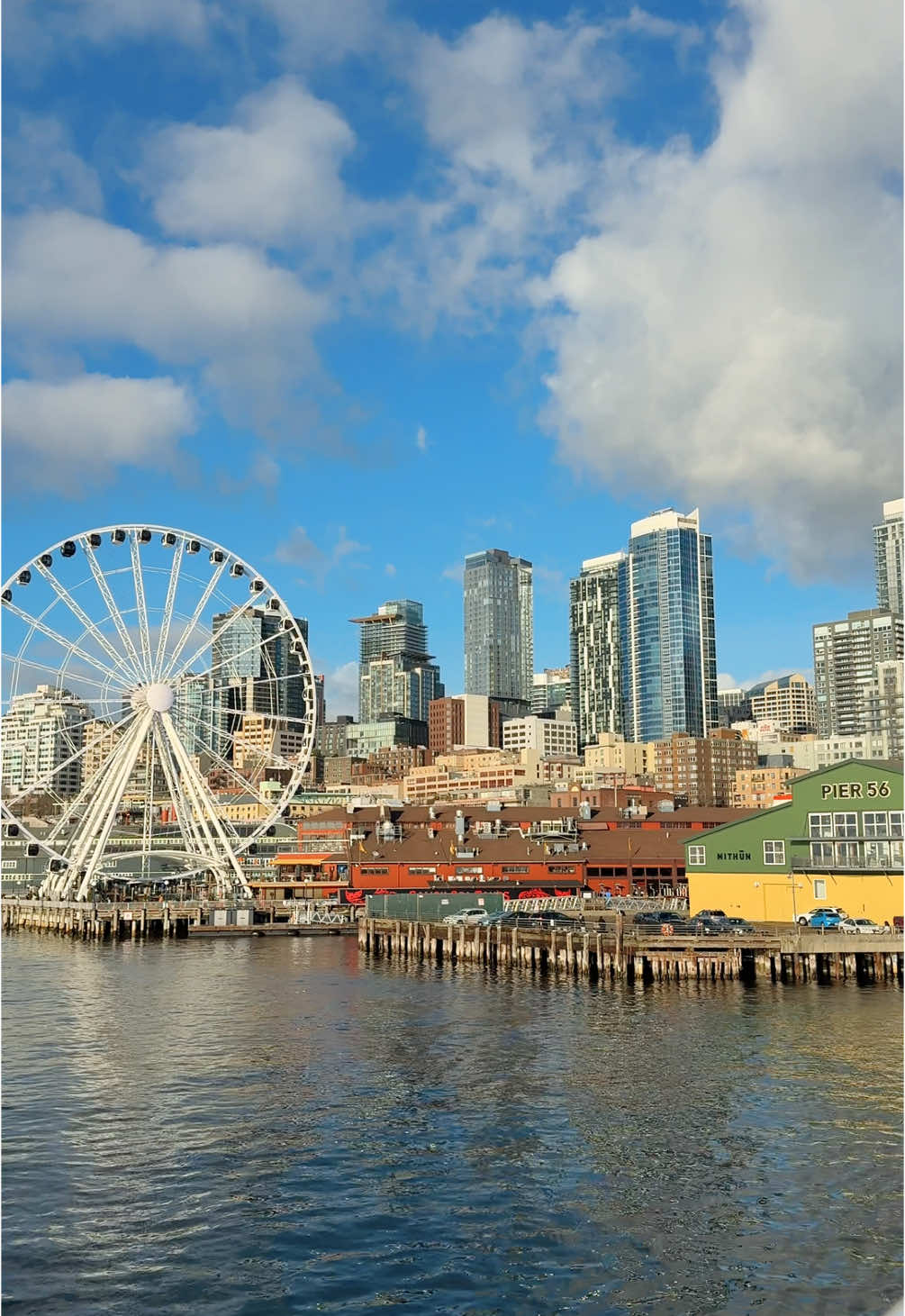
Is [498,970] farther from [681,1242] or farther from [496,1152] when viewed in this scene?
[681,1242]

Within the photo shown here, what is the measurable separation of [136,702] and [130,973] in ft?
112

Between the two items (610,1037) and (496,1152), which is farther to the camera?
(610,1037)

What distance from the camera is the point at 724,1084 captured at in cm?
4109

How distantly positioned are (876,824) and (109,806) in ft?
228

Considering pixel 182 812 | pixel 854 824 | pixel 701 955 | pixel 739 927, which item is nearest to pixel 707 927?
pixel 739 927

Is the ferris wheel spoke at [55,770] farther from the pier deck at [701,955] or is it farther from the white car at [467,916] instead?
the pier deck at [701,955]

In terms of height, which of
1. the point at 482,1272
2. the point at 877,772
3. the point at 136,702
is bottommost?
the point at 482,1272

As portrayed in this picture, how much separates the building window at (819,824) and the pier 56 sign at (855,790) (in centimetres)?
116

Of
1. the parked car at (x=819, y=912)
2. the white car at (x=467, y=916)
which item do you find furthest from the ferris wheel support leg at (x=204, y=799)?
the parked car at (x=819, y=912)

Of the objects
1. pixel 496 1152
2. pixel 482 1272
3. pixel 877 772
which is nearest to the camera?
pixel 482 1272

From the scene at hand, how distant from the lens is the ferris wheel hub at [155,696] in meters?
105

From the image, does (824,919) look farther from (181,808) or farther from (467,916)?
(181,808)

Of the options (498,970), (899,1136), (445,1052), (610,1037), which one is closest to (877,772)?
(498,970)

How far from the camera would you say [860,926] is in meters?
69.2
